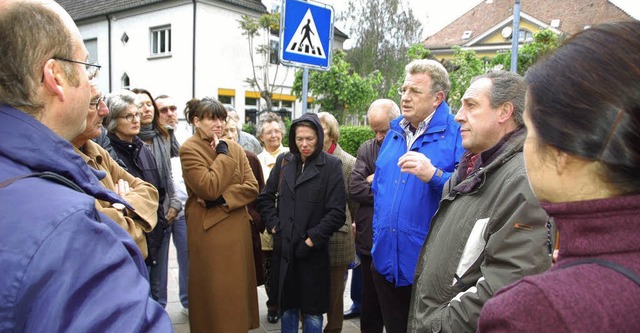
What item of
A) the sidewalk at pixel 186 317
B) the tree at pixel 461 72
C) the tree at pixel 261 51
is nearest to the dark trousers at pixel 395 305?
the sidewalk at pixel 186 317

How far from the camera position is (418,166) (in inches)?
106

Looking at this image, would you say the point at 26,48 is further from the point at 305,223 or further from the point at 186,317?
the point at 186,317

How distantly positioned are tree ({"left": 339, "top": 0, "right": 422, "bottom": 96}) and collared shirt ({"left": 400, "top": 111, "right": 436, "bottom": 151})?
3223 cm

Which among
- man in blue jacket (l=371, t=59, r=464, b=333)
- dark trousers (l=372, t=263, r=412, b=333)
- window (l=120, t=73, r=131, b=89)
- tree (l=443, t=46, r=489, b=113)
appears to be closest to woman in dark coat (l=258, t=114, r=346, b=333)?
man in blue jacket (l=371, t=59, r=464, b=333)

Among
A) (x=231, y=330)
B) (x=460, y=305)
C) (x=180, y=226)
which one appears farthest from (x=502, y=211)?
(x=180, y=226)

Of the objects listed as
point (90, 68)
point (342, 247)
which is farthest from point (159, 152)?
point (90, 68)

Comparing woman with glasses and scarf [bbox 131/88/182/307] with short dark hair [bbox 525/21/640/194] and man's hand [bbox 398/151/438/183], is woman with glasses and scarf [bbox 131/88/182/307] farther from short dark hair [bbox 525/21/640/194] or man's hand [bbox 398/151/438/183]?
short dark hair [bbox 525/21/640/194]

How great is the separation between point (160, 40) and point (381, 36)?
18.4 m

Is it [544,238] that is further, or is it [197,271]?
[197,271]

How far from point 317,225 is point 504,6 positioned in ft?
152

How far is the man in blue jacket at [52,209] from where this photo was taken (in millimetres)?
895

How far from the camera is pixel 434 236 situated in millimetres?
2373

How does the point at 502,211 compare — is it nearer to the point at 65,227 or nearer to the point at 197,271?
the point at 65,227

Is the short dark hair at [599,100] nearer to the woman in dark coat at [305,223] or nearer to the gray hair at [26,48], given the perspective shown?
the gray hair at [26,48]
